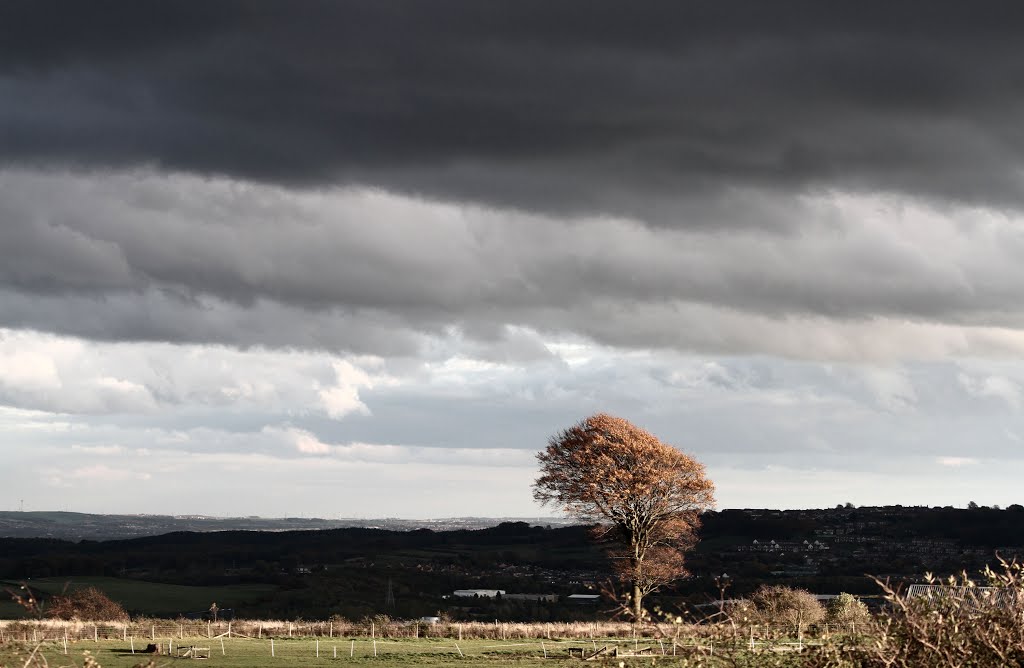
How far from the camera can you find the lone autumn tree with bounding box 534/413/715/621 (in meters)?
70.1

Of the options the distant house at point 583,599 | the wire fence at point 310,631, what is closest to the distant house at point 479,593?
the distant house at point 583,599

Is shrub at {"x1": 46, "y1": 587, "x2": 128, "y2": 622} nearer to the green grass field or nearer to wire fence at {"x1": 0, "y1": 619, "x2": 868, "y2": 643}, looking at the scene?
wire fence at {"x1": 0, "y1": 619, "x2": 868, "y2": 643}

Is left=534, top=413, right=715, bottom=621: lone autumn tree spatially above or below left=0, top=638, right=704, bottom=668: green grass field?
above

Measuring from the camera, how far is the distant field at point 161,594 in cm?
15050

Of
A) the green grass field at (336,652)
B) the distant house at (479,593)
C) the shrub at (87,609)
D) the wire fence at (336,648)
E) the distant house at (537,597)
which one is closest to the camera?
the green grass field at (336,652)

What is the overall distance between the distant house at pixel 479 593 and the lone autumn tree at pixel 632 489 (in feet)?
268

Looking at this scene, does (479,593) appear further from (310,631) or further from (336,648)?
(336,648)

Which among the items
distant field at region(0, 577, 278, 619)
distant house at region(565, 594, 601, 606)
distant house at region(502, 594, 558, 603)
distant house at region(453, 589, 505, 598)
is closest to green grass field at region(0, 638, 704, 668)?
distant field at region(0, 577, 278, 619)

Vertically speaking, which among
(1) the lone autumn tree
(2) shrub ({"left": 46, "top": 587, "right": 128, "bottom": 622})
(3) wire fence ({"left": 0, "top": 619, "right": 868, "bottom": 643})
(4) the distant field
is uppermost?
(1) the lone autumn tree

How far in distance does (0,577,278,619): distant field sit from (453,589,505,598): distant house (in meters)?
26.8

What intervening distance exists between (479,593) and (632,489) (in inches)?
3937

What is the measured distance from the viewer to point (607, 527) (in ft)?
240

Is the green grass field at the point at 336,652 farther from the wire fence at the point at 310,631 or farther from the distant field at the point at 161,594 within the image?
the distant field at the point at 161,594

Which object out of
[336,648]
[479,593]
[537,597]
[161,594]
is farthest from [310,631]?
[161,594]
